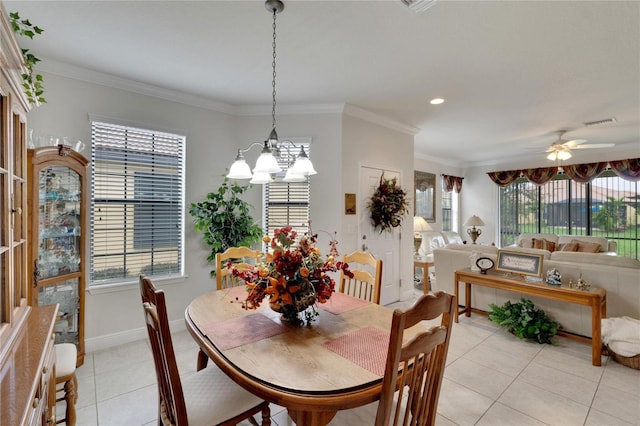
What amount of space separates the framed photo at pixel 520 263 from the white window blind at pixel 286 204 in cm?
237

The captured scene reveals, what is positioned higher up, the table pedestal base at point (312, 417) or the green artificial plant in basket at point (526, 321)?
the table pedestal base at point (312, 417)

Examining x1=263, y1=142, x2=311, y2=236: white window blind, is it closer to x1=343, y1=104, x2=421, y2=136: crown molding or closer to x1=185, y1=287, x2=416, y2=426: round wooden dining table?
x1=343, y1=104, x2=421, y2=136: crown molding

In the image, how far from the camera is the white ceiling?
1.97 metres

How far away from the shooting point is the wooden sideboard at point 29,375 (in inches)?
36.0

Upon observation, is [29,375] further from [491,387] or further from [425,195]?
[425,195]

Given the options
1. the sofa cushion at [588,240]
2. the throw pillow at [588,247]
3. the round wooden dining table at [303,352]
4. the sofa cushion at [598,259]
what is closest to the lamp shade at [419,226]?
the sofa cushion at [598,259]

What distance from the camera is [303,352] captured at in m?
1.35

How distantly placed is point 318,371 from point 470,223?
6.55 metres

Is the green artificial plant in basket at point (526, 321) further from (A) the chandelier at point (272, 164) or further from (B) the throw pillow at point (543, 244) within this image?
(B) the throw pillow at point (543, 244)

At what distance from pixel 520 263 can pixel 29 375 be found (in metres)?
4.02

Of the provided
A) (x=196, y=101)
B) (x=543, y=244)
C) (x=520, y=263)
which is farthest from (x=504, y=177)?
(x=196, y=101)

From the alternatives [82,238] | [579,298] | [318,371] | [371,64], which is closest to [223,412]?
[318,371]

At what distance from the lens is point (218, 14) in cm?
201

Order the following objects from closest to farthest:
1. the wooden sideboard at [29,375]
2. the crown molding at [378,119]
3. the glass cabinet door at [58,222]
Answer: the wooden sideboard at [29,375] → the glass cabinet door at [58,222] → the crown molding at [378,119]
